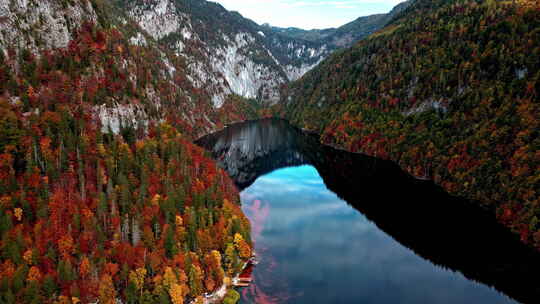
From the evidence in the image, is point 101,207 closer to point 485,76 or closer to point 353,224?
point 353,224

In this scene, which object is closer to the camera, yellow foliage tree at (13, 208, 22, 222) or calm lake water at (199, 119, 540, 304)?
yellow foliage tree at (13, 208, 22, 222)

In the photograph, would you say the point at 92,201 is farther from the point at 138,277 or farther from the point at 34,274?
the point at 138,277

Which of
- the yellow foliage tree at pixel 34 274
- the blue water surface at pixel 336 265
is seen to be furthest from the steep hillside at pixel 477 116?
the yellow foliage tree at pixel 34 274

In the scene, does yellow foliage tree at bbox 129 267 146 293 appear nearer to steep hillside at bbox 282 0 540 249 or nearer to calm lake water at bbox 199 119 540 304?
calm lake water at bbox 199 119 540 304

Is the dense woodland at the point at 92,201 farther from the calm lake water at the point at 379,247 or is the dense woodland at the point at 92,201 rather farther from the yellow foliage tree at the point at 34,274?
the calm lake water at the point at 379,247

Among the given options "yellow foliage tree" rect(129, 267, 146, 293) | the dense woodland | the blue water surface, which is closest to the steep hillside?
the blue water surface

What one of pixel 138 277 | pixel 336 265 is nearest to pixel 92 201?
pixel 138 277
